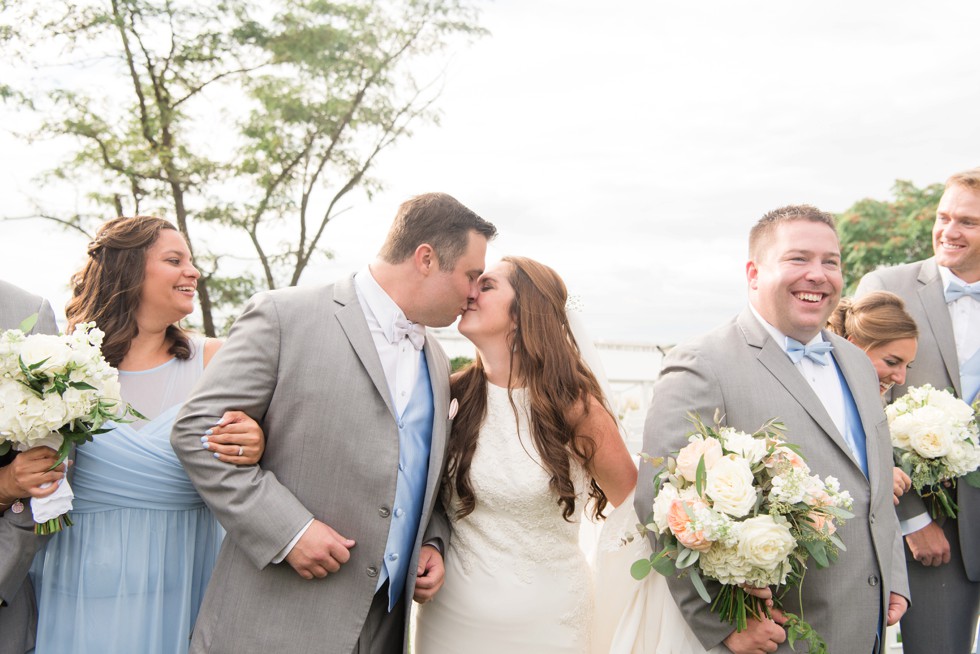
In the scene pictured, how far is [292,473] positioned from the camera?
329 centimetres

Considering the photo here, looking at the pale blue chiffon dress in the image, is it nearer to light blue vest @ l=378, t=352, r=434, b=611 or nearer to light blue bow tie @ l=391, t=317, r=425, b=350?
light blue vest @ l=378, t=352, r=434, b=611

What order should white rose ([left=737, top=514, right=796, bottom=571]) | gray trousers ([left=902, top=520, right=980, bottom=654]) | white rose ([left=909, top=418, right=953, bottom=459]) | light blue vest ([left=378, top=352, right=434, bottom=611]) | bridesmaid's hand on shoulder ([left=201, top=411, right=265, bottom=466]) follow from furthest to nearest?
gray trousers ([left=902, top=520, right=980, bottom=654]), white rose ([left=909, top=418, right=953, bottom=459]), light blue vest ([left=378, top=352, right=434, bottom=611]), bridesmaid's hand on shoulder ([left=201, top=411, right=265, bottom=466]), white rose ([left=737, top=514, right=796, bottom=571])

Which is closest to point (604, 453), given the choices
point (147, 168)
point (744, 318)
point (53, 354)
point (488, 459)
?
point (488, 459)

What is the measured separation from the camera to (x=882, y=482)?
3.56 m

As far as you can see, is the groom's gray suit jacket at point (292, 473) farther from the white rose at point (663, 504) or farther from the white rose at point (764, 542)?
the white rose at point (764, 542)

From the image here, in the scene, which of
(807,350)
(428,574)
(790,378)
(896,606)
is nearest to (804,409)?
(790,378)

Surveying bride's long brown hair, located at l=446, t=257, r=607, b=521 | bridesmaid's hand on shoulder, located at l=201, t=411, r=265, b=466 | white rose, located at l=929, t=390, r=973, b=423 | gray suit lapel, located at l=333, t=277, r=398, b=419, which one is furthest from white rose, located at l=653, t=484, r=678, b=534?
white rose, located at l=929, t=390, r=973, b=423

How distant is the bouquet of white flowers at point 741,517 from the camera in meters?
2.91

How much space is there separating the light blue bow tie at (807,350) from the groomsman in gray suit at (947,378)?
4.51ft

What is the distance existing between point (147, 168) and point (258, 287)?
269 centimetres

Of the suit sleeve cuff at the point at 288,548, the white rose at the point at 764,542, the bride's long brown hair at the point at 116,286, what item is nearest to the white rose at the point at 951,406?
the white rose at the point at 764,542

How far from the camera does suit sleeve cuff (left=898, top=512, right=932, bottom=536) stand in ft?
14.8

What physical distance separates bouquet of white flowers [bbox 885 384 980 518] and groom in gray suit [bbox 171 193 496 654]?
2.39 meters

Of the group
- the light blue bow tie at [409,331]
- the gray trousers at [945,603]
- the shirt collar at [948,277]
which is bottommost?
the gray trousers at [945,603]
